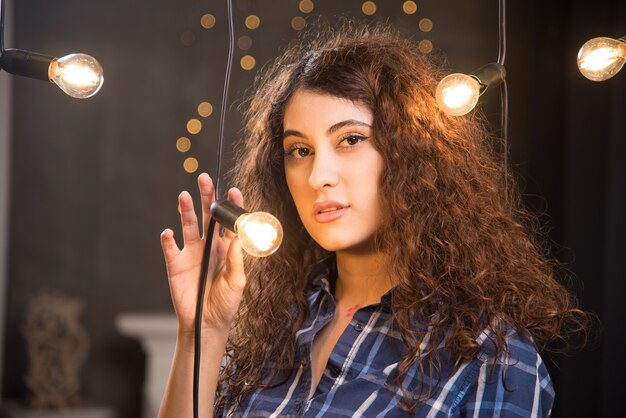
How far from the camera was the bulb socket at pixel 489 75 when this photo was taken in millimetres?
1109

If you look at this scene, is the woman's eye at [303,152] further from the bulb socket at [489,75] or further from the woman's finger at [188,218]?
the bulb socket at [489,75]

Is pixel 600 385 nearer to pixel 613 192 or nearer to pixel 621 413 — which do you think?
pixel 621 413

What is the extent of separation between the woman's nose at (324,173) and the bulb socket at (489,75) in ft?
0.94

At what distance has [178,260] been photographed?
4.25 ft

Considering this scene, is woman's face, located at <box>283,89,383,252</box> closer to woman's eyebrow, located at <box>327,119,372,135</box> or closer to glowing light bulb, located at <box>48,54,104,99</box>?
woman's eyebrow, located at <box>327,119,372,135</box>

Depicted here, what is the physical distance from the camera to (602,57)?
40.9 inches

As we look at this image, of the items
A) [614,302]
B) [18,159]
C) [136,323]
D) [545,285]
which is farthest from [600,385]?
[18,159]

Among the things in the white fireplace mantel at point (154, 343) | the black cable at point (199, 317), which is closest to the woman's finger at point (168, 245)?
the black cable at point (199, 317)

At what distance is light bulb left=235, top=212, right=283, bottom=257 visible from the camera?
0.96 metres

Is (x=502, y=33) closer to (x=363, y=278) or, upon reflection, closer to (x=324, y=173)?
(x=324, y=173)

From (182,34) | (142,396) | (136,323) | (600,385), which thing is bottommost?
(142,396)

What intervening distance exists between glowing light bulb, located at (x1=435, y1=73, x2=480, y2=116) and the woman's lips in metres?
0.29

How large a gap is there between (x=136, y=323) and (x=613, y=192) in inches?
83.3

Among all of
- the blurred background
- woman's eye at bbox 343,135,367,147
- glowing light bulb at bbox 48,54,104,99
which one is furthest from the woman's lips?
the blurred background
